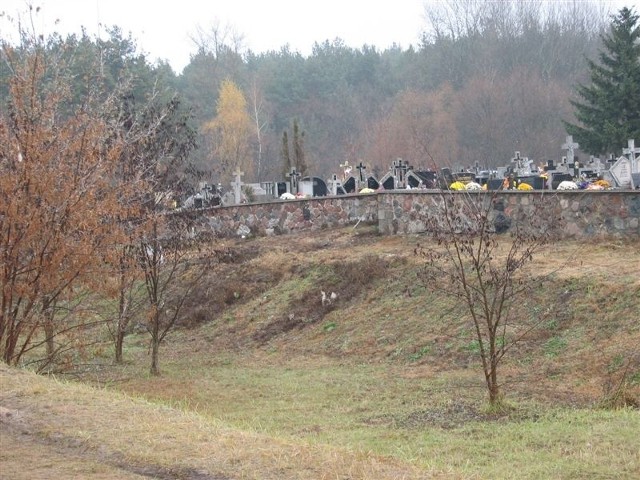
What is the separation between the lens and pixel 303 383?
12461mm

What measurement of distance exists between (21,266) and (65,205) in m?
0.87

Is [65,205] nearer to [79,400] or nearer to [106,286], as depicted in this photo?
[106,286]

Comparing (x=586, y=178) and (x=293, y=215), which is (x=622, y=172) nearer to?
(x=586, y=178)

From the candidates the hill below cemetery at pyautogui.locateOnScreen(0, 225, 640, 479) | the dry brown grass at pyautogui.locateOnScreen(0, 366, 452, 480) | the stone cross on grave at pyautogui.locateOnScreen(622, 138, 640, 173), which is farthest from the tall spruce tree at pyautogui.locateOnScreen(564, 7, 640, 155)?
the dry brown grass at pyautogui.locateOnScreen(0, 366, 452, 480)

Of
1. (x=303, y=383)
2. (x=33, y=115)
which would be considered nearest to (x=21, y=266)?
(x=33, y=115)

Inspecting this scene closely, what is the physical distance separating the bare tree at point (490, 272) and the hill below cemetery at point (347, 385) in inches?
10.1

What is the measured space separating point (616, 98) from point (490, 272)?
28.5m

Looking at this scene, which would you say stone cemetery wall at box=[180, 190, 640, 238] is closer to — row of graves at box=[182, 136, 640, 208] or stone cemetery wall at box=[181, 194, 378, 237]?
stone cemetery wall at box=[181, 194, 378, 237]

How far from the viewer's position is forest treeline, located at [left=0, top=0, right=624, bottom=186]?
55219 millimetres

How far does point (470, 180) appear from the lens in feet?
95.9

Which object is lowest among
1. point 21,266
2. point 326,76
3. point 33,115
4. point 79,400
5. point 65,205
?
point 79,400

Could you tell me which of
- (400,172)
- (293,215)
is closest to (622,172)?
(400,172)

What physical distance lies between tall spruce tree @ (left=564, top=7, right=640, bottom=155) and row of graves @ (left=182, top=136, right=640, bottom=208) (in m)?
4.50

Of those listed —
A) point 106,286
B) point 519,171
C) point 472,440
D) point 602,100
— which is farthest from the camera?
point 602,100
